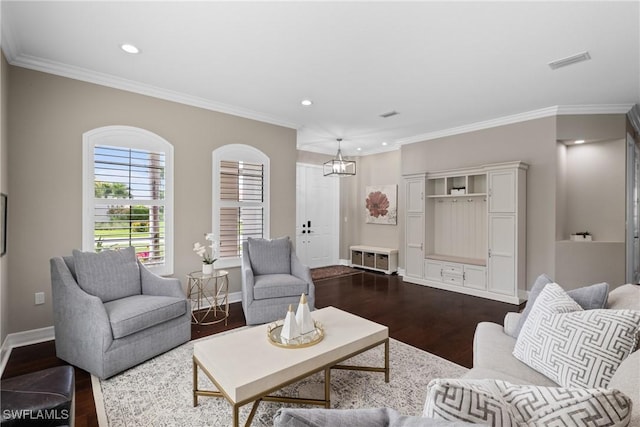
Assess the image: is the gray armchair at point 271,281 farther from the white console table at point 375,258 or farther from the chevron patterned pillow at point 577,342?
the white console table at point 375,258

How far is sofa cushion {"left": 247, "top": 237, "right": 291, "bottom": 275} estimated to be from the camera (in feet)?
13.1

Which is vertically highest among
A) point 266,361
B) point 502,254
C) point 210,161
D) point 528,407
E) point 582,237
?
point 210,161

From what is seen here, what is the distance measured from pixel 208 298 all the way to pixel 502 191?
4.47 meters

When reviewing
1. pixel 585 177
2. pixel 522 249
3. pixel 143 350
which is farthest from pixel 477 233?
pixel 143 350

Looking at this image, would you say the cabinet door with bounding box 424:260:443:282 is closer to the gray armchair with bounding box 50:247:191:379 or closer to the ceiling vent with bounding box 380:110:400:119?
the ceiling vent with bounding box 380:110:400:119

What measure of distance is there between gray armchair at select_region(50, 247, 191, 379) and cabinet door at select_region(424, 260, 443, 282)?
4.04 m

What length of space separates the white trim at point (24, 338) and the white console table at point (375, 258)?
523 cm

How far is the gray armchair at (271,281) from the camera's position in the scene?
3492 millimetres

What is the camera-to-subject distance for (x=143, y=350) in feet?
8.54

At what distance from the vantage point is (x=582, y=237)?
4.54 m

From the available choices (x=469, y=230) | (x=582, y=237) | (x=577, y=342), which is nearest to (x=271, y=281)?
(x=577, y=342)

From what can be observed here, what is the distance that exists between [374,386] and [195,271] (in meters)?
2.75

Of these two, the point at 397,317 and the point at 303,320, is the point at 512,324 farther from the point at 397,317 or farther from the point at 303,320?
the point at 397,317

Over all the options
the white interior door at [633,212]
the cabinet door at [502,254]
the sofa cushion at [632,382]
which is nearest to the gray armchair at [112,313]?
the sofa cushion at [632,382]
